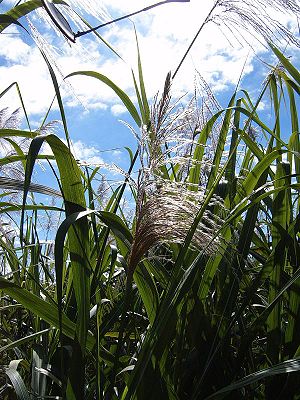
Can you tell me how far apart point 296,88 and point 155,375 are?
0.74 m

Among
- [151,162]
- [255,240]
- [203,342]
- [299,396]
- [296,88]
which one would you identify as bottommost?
[299,396]

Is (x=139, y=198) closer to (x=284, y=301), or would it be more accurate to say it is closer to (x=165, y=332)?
(x=165, y=332)

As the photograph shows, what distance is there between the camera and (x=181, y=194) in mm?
849

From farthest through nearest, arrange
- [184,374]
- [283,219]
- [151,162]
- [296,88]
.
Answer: [296,88] < [283,219] < [184,374] < [151,162]

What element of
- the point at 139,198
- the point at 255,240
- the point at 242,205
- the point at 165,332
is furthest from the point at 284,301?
the point at 139,198

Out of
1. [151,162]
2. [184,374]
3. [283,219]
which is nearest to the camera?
[151,162]

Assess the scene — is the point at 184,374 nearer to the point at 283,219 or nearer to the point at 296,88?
the point at 283,219

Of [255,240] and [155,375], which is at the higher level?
Result: [255,240]

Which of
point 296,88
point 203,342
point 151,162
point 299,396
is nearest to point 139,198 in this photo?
point 151,162

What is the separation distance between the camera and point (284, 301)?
1202 mm

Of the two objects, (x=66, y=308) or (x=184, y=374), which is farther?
(x=66, y=308)

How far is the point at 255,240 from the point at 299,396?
39cm

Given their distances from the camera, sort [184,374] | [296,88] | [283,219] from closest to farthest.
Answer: [184,374] → [283,219] → [296,88]

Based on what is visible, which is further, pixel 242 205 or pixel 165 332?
pixel 242 205
